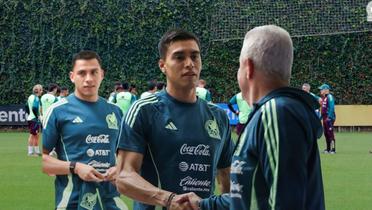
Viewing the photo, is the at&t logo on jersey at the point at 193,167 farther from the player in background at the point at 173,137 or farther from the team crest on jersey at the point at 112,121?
the team crest on jersey at the point at 112,121

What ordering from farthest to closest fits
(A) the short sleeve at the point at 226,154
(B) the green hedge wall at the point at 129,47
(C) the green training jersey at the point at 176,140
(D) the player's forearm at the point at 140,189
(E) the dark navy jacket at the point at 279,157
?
(B) the green hedge wall at the point at 129,47 < (A) the short sleeve at the point at 226,154 < (C) the green training jersey at the point at 176,140 < (D) the player's forearm at the point at 140,189 < (E) the dark navy jacket at the point at 279,157

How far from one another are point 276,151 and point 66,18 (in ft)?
118

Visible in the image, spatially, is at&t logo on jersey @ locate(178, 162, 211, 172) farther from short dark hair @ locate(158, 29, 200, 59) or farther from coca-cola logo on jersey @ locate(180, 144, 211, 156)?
short dark hair @ locate(158, 29, 200, 59)

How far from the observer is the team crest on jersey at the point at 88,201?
23.5 feet

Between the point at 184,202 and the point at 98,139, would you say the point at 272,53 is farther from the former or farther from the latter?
the point at 98,139

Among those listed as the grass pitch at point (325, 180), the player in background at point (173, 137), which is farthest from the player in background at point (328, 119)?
the player in background at point (173, 137)

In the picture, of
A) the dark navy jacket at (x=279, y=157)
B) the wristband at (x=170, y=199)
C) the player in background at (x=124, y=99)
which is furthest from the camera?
the player in background at (x=124, y=99)

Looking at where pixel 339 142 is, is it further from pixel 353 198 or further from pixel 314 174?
pixel 314 174

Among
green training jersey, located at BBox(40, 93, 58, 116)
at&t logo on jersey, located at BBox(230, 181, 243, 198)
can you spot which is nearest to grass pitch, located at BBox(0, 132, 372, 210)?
green training jersey, located at BBox(40, 93, 58, 116)

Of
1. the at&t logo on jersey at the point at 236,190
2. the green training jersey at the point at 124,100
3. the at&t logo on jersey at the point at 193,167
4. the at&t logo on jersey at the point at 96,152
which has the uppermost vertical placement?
the at&t logo on jersey at the point at 236,190

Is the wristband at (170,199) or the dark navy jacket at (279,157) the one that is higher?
the dark navy jacket at (279,157)

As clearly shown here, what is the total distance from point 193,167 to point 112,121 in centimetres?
227

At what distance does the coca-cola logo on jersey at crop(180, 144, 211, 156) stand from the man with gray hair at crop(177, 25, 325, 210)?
A: 1.52 meters

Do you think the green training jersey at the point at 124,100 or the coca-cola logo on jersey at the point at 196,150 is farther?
the green training jersey at the point at 124,100
